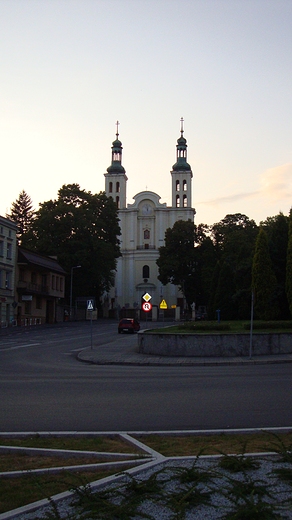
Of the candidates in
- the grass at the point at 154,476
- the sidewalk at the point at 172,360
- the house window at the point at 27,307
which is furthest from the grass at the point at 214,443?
the house window at the point at 27,307

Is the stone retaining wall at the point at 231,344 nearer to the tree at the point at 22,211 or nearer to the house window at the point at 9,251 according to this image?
→ the house window at the point at 9,251

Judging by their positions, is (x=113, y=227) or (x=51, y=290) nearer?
(x=51, y=290)

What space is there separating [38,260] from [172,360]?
Answer: 42.7m

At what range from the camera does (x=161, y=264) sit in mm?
85812

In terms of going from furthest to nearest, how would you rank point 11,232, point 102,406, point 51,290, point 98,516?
point 51,290 < point 11,232 < point 102,406 < point 98,516

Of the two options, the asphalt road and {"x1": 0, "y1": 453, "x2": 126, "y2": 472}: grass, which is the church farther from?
{"x1": 0, "y1": 453, "x2": 126, "y2": 472}: grass

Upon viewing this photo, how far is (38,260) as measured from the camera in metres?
64.3

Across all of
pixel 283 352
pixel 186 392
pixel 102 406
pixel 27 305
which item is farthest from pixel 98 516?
pixel 27 305

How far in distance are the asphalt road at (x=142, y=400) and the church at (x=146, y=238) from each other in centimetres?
8853

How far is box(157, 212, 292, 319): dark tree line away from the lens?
35125mm

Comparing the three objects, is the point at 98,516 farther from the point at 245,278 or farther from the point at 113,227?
the point at 113,227

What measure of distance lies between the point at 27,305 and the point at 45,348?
111 ft

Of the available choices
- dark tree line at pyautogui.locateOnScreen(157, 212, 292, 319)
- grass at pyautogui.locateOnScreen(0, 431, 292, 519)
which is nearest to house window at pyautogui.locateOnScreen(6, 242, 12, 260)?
dark tree line at pyautogui.locateOnScreen(157, 212, 292, 319)

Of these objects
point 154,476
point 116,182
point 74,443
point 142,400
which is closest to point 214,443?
point 74,443
